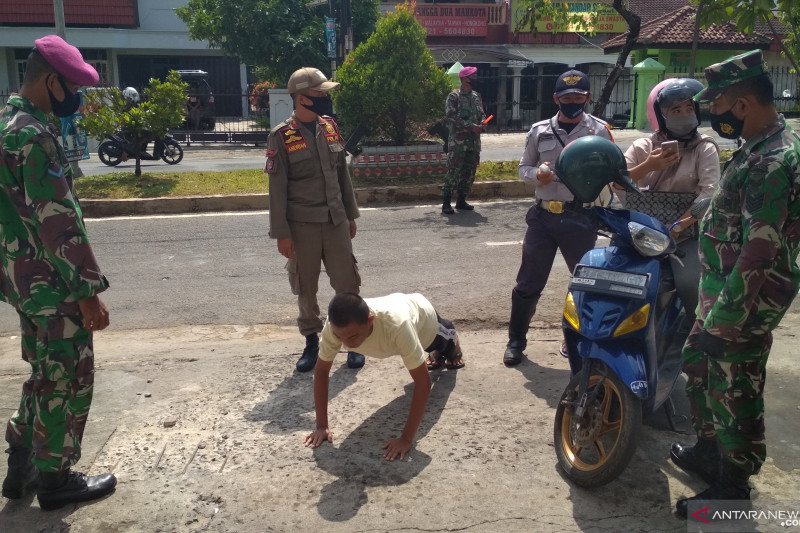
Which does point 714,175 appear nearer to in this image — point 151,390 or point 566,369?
point 566,369

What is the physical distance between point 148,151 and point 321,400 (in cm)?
1488

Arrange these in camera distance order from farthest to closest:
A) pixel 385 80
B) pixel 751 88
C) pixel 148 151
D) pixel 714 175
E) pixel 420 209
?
pixel 148 151, pixel 385 80, pixel 420 209, pixel 714 175, pixel 751 88

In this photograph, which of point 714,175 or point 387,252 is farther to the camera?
point 387,252

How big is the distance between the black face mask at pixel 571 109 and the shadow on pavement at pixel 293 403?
6.60ft

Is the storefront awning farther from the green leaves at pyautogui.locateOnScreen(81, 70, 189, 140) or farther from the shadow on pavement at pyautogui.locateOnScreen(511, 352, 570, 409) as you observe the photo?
the shadow on pavement at pyautogui.locateOnScreen(511, 352, 570, 409)

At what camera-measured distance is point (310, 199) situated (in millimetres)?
4672

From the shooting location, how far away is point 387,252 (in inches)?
309

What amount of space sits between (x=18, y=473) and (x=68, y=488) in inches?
9.3

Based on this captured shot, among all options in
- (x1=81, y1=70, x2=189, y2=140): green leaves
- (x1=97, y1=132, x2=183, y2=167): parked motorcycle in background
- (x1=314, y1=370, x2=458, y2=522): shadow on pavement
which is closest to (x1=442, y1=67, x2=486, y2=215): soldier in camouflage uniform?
(x1=81, y1=70, x2=189, y2=140): green leaves

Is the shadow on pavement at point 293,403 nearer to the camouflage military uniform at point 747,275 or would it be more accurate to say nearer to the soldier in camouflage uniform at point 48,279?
the soldier in camouflage uniform at point 48,279

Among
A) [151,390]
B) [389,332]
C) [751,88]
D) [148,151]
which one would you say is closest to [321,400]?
[389,332]

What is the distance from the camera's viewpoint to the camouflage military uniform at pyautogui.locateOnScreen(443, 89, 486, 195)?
9.70 m

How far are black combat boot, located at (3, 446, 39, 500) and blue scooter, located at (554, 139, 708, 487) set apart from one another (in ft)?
7.64

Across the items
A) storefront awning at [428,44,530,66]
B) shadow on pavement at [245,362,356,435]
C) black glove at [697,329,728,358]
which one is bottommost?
shadow on pavement at [245,362,356,435]
